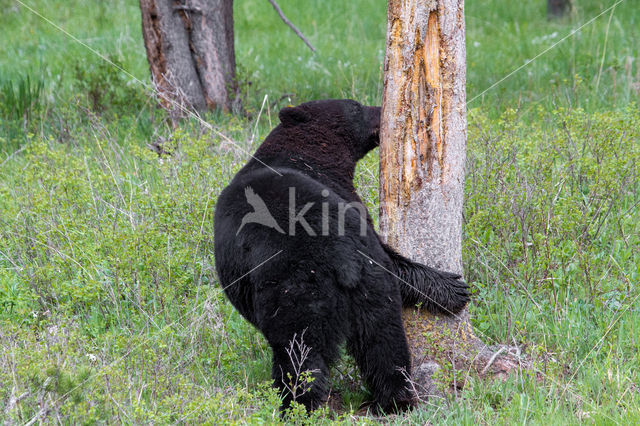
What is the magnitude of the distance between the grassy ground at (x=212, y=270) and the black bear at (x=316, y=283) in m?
0.25

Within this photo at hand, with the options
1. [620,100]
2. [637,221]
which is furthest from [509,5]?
[637,221]

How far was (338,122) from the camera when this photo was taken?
14.1ft

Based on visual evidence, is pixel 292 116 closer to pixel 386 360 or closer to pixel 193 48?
pixel 386 360

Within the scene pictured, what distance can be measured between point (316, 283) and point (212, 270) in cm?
196

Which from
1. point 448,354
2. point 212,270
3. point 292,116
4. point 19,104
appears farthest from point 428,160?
point 19,104

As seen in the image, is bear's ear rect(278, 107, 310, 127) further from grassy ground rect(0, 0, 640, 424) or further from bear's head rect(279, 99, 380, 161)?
grassy ground rect(0, 0, 640, 424)

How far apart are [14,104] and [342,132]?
547 cm

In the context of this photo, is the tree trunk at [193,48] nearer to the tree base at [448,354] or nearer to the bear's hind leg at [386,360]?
the tree base at [448,354]

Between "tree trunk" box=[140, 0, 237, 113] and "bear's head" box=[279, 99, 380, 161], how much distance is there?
3649 mm

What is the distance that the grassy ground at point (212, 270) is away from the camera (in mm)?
3334

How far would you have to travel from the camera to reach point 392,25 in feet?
12.0

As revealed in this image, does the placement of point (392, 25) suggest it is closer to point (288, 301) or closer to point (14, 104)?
point (288, 301)

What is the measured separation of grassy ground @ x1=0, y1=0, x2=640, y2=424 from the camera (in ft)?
10.9

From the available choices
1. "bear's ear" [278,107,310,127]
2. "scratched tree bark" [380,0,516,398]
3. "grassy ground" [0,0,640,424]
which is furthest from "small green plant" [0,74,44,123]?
"scratched tree bark" [380,0,516,398]
